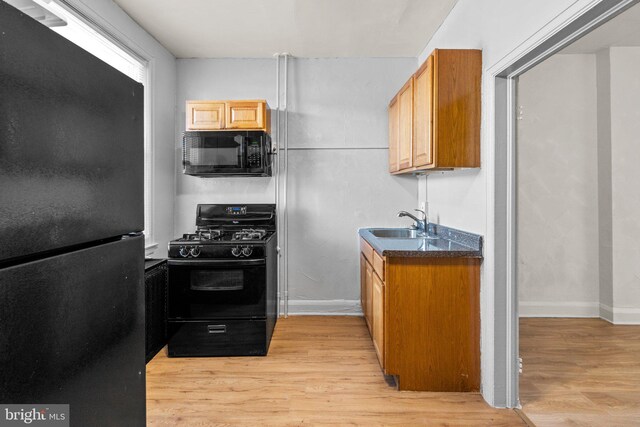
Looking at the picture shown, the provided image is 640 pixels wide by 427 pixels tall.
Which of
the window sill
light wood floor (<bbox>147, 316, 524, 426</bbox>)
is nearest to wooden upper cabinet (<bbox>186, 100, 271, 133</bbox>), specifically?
the window sill

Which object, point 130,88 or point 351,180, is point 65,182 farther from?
point 351,180

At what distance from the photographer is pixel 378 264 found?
7.98ft

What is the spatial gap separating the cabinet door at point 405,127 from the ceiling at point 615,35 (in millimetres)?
1391

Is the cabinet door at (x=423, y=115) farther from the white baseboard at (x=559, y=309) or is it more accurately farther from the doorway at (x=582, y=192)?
the white baseboard at (x=559, y=309)

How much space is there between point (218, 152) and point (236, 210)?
642mm

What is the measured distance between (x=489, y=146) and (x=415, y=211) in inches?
62.8

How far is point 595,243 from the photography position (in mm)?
3381

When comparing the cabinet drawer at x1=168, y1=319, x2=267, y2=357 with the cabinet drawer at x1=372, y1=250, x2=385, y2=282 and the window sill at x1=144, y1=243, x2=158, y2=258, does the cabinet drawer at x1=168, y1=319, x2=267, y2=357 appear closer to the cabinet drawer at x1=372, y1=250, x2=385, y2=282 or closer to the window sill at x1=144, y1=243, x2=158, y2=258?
the window sill at x1=144, y1=243, x2=158, y2=258

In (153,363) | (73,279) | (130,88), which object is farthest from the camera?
(153,363)

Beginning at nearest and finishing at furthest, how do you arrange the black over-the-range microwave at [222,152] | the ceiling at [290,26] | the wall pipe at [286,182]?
the ceiling at [290,26] < the black over-the-range microwave at [222,152] < the wall pipe at [286,182]

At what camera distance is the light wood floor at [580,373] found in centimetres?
197

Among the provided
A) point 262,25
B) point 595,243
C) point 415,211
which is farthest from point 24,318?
point 595,243

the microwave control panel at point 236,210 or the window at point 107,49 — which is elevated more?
the window at point 107,49

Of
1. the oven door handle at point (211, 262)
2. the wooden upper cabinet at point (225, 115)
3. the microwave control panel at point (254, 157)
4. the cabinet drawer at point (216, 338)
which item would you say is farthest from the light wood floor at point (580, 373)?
the wooden upper cabinet at point (225, 115)
